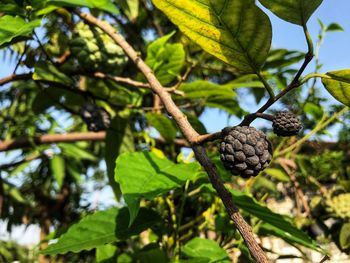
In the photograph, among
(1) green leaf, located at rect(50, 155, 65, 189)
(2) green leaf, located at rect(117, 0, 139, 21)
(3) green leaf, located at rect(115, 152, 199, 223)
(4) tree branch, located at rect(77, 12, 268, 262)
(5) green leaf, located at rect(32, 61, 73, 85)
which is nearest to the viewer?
(4) tree branch, located at rect(77, 12, 268, 262)

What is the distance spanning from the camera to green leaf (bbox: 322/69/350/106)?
67 cm

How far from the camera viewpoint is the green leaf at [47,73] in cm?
123

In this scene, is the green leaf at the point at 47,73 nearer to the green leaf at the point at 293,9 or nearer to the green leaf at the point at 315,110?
the green leaf at the point at 293,9

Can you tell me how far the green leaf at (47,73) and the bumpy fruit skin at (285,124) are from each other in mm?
732

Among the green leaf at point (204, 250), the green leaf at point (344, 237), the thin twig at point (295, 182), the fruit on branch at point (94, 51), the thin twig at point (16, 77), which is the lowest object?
the green leaf at point (344, 237)

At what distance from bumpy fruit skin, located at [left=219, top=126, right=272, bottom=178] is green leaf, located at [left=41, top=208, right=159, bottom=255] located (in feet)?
1.45

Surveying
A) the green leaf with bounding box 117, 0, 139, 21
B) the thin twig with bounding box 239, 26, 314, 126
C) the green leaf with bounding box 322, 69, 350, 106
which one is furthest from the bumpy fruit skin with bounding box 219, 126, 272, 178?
the green leaf with bounding box 117, 0, 139, 21

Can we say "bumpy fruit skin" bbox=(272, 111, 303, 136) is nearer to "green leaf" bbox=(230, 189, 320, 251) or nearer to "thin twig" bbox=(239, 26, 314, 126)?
"thin twig" bbox=(239, 26, 314, 126)

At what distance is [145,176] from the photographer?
2.85 ft

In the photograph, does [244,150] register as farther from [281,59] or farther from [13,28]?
[281,59]

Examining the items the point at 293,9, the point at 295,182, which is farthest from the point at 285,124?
the point at 295,182

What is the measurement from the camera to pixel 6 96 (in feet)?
10.7

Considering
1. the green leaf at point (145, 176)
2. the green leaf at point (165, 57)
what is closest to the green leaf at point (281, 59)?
the green leaf at point (165, 57)

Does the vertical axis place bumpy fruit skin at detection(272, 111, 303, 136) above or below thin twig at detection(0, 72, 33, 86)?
below
